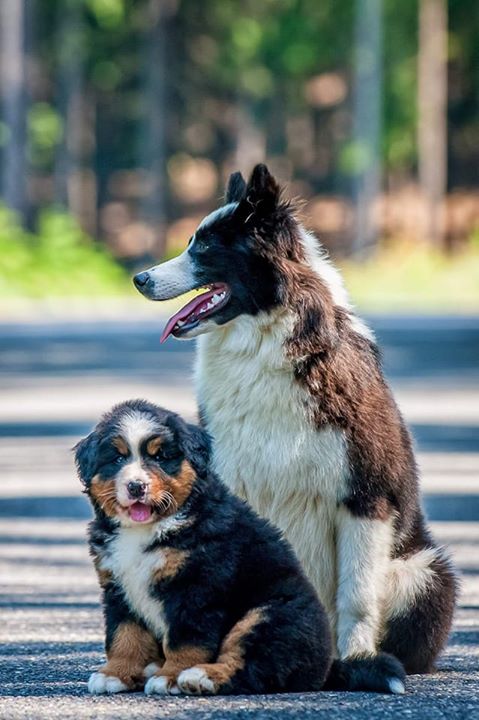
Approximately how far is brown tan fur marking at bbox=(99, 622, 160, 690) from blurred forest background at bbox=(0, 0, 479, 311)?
36.5m

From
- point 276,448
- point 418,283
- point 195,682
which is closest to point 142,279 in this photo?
point 276,448

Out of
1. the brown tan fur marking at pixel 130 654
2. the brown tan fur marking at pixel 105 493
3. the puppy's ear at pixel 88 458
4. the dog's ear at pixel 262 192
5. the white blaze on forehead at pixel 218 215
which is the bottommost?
the brown tan fur marking at pixel 130 654

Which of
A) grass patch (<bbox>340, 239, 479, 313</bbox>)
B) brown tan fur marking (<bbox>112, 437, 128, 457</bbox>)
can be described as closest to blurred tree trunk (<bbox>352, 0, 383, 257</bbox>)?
grass patch (<bbox>340, 239, 479, 313</bbox>)

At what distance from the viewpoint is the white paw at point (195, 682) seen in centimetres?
580

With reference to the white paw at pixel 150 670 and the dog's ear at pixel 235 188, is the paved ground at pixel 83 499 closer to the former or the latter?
the white paw at pixel 150 670

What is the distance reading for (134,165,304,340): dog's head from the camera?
6.93 meters

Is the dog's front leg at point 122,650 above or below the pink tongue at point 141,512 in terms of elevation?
below

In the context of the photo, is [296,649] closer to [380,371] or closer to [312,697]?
[312,697]

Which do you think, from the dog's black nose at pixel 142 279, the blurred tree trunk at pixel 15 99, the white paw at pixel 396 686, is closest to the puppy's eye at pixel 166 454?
the white paw at pixel 396 686

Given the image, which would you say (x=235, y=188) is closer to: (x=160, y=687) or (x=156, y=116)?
(x=160, y=687)

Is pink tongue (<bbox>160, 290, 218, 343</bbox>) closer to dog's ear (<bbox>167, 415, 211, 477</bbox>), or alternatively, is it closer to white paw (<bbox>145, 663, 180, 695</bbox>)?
dog's ear (<bbox>167, 415, 211, 477</bbox>)

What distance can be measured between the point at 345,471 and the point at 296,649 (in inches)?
39.7

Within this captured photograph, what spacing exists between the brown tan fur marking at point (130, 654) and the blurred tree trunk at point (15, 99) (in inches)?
1411

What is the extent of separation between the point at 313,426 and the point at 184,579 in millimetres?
1118
